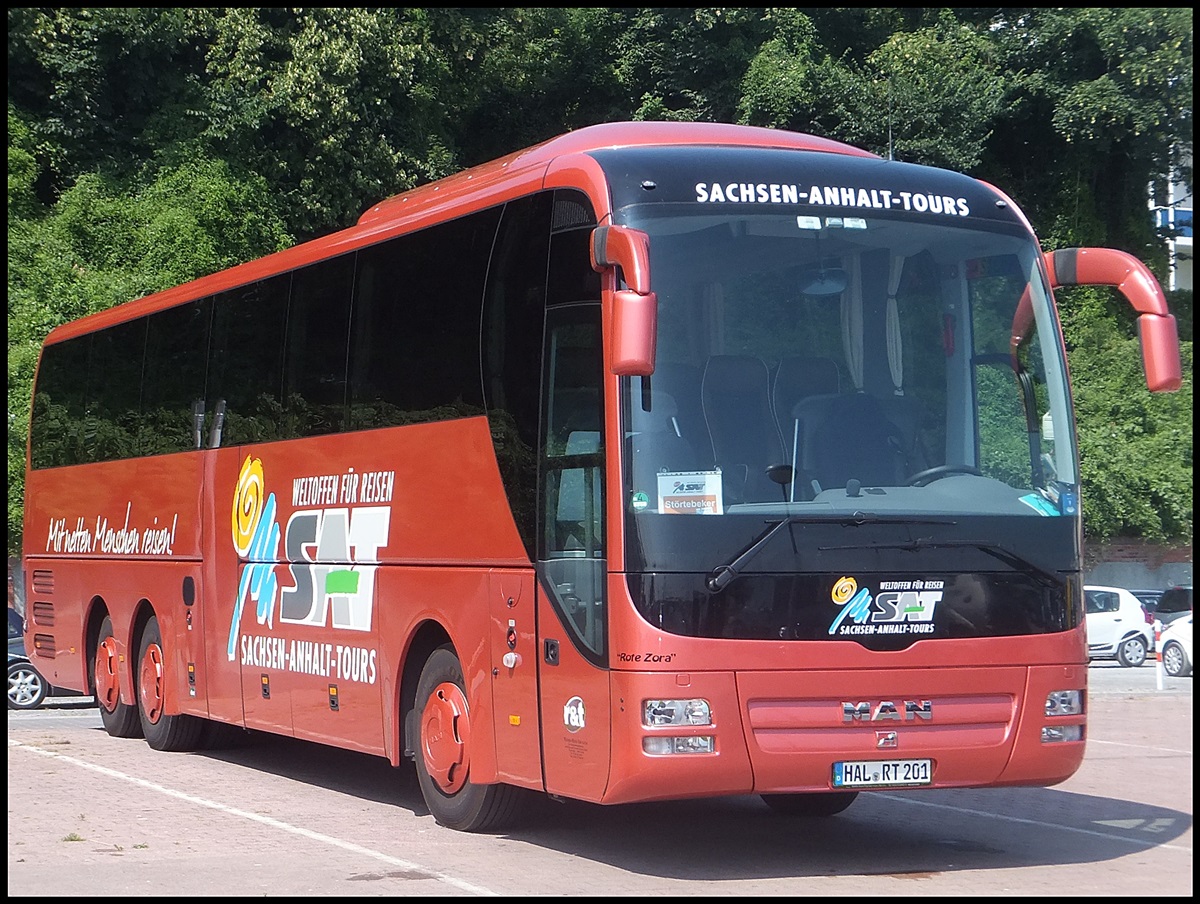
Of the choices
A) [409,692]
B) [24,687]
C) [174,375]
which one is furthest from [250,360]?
[24,687]

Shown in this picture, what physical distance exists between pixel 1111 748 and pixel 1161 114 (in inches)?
849

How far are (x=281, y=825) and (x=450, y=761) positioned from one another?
1.24m

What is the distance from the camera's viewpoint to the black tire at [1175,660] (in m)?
30.4

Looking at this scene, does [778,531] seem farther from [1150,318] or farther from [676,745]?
[1150,318]

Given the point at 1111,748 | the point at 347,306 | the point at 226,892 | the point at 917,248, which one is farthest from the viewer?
the point at 1111,748

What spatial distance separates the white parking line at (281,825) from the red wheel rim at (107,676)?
109 centimetres

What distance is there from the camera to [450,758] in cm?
1048

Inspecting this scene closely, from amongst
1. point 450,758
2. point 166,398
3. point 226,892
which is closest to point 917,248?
point 450,758

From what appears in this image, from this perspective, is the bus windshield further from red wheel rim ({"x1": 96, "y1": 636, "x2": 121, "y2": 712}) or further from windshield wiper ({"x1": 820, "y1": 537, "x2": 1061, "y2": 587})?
red wheel rim ({"x1": 96, "y1": 636, "x2": 121, "y2": 712})

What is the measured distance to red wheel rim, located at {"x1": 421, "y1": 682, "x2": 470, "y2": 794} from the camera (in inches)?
408

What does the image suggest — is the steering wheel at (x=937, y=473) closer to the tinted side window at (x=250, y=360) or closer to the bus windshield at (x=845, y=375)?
the bus windshield at (x=845, y=375)

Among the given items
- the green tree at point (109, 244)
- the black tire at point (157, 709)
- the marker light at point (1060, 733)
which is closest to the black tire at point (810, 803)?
the marker light at point (1060, 733)

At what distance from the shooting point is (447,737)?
10.5 m

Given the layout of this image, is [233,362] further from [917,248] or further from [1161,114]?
[1161,114]
